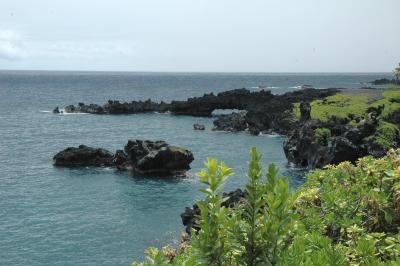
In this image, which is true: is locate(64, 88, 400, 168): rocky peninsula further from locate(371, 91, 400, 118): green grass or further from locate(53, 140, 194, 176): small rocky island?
locate(53, 140, 194, 176): small rocky island

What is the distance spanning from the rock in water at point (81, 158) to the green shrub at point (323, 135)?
101ft

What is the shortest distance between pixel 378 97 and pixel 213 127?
3820cm

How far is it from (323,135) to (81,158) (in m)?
36.4

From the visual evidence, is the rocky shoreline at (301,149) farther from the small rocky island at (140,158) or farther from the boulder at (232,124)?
the boulder at (232,124)

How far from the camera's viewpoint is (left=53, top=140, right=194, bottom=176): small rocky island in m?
67.3

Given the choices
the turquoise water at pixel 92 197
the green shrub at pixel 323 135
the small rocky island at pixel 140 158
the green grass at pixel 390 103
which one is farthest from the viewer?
the green grass at pixel 390 103

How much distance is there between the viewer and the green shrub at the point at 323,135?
68412 mm

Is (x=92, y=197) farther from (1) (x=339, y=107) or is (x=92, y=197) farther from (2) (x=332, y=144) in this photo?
(1) (x=339, y=107)

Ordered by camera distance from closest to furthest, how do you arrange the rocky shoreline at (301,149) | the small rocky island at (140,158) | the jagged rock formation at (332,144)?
the jagged rock formation at (332,144) → the rocky shoreline at (301,149) → the small rocky island at (140,158)

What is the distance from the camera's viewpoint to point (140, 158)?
225 feet

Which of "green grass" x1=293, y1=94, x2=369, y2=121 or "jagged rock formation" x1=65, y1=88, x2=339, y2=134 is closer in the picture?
"green grass" x1=293, y1=94, x2=369, y2=121

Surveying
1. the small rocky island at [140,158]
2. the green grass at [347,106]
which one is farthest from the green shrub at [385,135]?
the small rocky island at [140,158]

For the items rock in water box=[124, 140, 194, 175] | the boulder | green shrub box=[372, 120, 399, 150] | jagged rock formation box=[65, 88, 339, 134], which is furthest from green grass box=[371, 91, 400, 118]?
rock in water box=[124, 140, 194, 175]

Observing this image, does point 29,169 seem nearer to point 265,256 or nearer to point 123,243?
point 123,243
